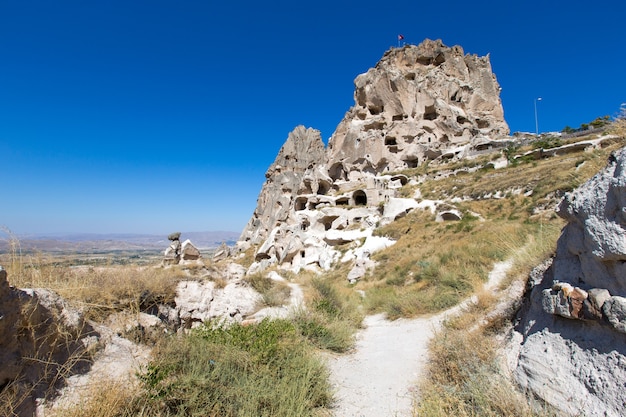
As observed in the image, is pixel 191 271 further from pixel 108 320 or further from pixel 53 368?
pixel 53 368

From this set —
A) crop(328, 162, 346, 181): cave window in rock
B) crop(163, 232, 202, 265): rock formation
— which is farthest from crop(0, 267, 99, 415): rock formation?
crop(328, 162, 346, 181): cave window in rock

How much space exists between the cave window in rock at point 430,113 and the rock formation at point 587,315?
42214 millimetres

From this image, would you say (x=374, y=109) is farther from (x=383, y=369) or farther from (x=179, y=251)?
(x=383, y=369)

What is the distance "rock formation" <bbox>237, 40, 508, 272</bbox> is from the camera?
94.2 feet

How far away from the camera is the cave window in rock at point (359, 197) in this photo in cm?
2866

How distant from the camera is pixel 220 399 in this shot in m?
2.47

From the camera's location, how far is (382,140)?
125ft

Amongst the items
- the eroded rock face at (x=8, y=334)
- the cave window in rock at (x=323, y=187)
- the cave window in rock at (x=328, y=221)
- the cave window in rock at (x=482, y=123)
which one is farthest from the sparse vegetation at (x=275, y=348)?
the cave window in rock at (x=482, y=123)

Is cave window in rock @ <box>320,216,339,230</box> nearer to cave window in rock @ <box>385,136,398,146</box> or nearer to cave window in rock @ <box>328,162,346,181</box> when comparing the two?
cave window in rock @ <box>328,162,346,181</box>

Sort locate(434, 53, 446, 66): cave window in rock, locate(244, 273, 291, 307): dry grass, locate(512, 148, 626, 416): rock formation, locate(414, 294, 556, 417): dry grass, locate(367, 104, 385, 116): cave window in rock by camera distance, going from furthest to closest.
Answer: locate(434, 53, 446, 66): cave window in rock → locate(367, 104, 385, 116): cave window in rock → locate(244, 273, 291, 307): dry grass → locate(414, 294, 556, 417): dry grass → locate(512, 148, 626, 416): rock formation

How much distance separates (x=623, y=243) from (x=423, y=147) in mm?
37636

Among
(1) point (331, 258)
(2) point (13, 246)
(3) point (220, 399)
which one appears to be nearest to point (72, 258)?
(2) point (13, 246)

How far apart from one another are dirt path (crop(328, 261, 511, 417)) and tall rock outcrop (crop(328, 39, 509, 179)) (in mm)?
33521

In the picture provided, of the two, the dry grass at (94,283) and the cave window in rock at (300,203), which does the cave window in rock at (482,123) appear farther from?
the dry grass at (94,283)
